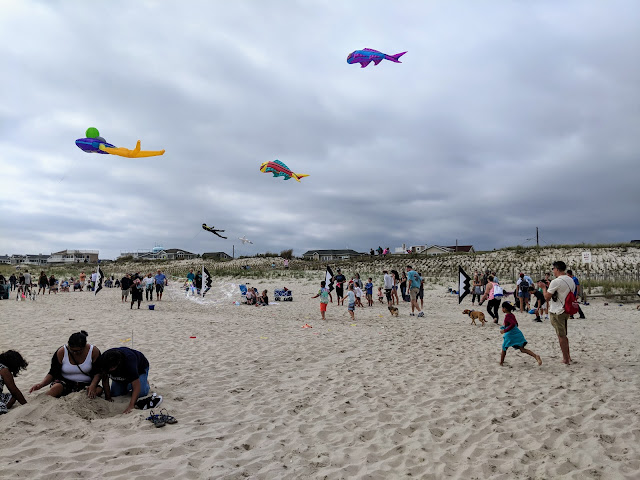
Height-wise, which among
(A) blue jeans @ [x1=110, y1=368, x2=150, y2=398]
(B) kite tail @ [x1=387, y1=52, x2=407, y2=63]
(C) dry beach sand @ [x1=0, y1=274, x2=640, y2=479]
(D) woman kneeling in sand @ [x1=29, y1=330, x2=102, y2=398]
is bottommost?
(C) dry beach sand @ [x1=0, y1=274, x2=640, y2=479]

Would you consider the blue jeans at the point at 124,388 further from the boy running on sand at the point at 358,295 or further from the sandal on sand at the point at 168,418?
the boy running on sand at the point at 358,295

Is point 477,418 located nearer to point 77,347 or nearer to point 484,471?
point 484,471

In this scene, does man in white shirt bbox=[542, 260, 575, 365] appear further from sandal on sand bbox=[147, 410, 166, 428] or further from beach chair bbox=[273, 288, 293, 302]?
beach chair bbox=[273, 288, 293, 302]

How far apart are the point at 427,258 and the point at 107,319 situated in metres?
40.4

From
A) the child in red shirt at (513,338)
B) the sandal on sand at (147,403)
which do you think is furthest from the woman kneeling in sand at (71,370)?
the child in red shirt at (513,338)

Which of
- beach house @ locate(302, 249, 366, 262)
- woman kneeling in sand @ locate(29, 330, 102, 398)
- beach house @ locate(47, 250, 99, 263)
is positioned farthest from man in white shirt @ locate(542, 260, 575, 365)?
beach house @ locate(47, 250, 99, 263)

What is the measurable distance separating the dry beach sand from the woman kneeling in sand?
270mm

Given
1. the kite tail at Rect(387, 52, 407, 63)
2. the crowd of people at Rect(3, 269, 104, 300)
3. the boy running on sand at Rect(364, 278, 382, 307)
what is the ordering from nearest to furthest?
the kite tail at Rect(387, 52, 407, 63), the boy running on sand at Rect(364, 278, 382, 307), the crowd of people at Rect(3, 269, 104, 300)

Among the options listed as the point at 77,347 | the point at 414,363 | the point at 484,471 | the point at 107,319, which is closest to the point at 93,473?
the point at 77,347

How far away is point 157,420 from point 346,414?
223 centimetres

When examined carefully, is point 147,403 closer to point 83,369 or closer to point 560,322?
point 83,369

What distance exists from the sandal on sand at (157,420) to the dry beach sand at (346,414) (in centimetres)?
7

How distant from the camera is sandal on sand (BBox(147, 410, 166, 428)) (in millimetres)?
4359

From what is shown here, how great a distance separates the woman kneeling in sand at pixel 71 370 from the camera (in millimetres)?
4805
